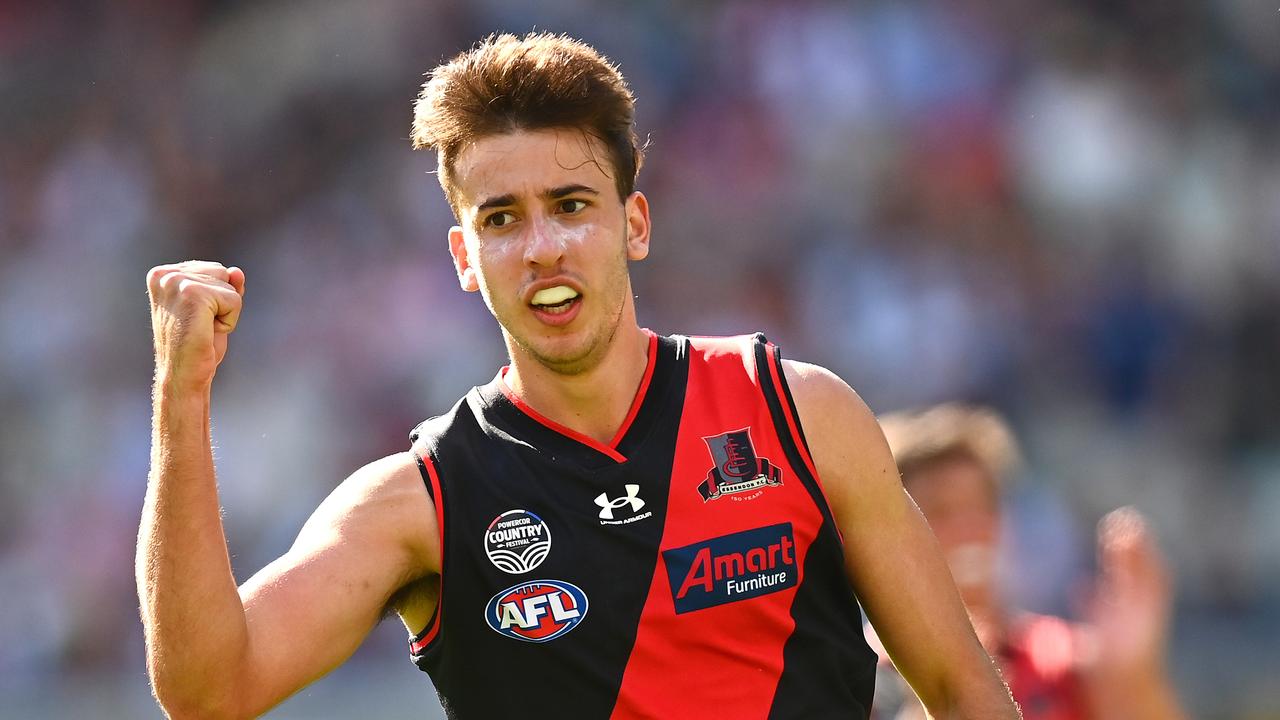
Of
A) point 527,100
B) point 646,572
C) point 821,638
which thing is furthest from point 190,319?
point 821,638

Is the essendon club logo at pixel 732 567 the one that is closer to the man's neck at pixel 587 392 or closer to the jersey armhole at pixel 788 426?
the jersey armhole at pixel 788 426

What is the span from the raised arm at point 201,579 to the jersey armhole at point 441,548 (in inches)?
9.3

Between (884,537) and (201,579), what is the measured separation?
1464 millimetres

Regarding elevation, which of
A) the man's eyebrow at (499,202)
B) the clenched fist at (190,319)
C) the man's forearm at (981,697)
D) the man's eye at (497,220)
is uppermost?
the man's eyebrow at (499,202)

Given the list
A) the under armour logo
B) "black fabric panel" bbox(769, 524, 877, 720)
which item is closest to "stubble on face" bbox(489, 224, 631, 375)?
the under armour logo

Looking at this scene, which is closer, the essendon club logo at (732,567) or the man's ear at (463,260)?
the essendon club logo at (732,567)

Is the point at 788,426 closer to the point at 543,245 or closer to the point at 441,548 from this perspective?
the point at 543,245

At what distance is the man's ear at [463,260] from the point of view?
→ 3.71 meters

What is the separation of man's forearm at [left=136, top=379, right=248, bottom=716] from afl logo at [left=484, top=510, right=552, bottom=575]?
0.59 m

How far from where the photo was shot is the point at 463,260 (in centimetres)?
377

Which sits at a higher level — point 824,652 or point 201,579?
point 201,579

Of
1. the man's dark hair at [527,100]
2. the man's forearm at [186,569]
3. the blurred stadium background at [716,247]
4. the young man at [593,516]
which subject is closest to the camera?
the man's forearm at [186,569]

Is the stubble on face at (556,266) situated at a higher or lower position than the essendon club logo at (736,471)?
higher

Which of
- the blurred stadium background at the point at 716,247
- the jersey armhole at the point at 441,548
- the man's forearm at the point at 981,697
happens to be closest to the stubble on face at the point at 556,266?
the jersey armhole at the point at 441,548
